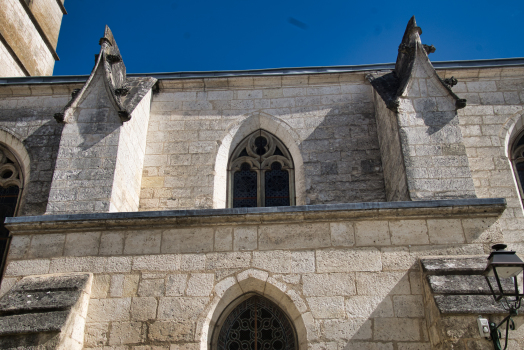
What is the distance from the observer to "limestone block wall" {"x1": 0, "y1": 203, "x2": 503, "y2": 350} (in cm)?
481

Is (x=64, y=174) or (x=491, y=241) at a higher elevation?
(x=64, y=174)

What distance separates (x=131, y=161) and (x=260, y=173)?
76.4 inches

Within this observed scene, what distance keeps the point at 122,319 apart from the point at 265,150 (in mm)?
3656

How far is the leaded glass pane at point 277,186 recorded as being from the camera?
728 centimetres

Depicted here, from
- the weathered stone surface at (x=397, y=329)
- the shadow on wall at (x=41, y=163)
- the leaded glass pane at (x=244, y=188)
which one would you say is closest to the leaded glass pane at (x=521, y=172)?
the weathered stone surface at (x=397, y=329)

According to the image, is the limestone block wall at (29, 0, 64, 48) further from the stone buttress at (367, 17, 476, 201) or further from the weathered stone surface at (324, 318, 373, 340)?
the weathered stone surface at (324, 318, 373, 340)

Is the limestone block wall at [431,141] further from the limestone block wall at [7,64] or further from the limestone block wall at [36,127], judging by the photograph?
the limestone block wall at [7,64]

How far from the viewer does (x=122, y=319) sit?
4926 mm

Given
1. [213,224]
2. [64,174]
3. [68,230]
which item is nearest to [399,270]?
[213,224]

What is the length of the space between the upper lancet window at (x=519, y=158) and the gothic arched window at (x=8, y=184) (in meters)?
7.26

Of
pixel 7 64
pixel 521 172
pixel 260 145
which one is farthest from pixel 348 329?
pixel 7 64

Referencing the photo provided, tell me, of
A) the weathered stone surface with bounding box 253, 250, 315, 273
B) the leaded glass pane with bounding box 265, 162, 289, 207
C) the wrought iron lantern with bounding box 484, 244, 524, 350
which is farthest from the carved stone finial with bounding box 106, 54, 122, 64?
the wrought iron lantern with bounding box 484, 244, 524, 350

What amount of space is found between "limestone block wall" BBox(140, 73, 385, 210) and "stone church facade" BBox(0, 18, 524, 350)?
0.03m

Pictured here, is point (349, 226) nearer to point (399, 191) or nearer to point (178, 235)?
point (399, 191)
